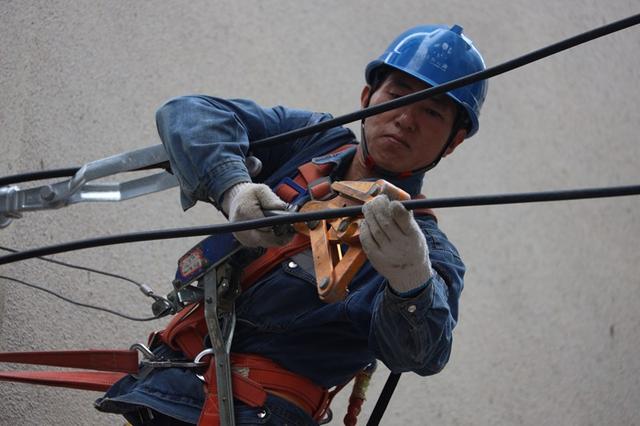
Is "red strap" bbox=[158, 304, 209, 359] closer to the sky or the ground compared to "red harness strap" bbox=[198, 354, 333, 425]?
closer to the sky

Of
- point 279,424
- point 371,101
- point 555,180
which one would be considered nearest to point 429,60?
point 371,101

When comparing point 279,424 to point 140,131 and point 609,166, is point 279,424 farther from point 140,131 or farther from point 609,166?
point 609,166

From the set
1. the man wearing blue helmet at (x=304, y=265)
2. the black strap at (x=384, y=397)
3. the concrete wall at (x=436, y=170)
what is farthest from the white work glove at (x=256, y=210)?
the concrete wall at (x=436, y=170)

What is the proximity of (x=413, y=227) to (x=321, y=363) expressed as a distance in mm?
420

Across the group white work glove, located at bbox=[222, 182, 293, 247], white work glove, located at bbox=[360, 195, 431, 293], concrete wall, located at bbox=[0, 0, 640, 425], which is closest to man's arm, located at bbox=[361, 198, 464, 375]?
white work glove, located at bbox=[360, 195, 431, 293]

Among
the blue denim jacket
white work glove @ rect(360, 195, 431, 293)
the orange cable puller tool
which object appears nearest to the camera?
white work glove @ rect(360, 195, 431, 293)

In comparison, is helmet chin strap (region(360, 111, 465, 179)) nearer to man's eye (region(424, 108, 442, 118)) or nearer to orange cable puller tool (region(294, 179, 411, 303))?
man's eye (region(424, 108, 442, 118))

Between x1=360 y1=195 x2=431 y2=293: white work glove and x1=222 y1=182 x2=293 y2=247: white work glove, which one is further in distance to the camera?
x1=222 y1=182 x2=293 y2=247: white work glove

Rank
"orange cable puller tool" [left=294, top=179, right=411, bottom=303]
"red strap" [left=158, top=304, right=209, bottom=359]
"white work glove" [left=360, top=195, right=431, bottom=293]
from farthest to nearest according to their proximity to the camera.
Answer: "red strap" [left=158, top=304, right=209, bottom=359] < "orange cable puller tool" [left=294, top=179, right=411, bottom=303] < "white work glove" [left=360, top=195, right=431, bottom=293]

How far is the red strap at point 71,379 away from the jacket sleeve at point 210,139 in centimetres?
33

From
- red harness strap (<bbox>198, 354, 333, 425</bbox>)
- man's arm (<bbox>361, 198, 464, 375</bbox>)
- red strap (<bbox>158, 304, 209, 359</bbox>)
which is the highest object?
man's arm (<bbox>361, 198, 464, 375</bbox>)

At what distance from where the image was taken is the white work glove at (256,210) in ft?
4.58

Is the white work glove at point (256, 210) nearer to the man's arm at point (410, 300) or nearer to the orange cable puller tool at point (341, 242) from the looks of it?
the orange cable puller tool at point (341, 242)

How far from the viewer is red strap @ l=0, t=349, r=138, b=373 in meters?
1.65
